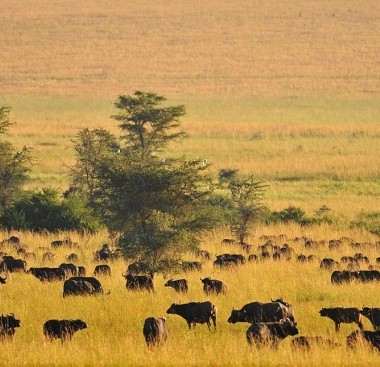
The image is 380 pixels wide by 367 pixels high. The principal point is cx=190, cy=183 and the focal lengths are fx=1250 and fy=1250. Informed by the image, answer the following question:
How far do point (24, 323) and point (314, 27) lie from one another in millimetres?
115911

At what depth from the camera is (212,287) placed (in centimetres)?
2170

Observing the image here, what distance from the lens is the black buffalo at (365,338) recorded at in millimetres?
16125

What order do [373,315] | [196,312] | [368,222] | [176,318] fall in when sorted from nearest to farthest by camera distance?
[373,315]
[196,312]
[176,318]
[368,222]

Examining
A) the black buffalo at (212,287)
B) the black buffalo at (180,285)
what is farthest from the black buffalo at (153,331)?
the black buffalo at (180,285)

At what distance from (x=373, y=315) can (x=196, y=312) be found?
8.68ft

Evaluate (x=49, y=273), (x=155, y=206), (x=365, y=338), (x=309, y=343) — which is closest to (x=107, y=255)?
(x=155, y=206)

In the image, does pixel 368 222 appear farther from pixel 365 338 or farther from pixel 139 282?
pixel 365 338

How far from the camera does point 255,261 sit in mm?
27281

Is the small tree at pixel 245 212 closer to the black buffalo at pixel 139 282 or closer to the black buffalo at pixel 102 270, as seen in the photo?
the black buffalo at pixel 102 270

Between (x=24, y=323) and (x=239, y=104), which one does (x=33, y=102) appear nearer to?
(x=239, y=104)

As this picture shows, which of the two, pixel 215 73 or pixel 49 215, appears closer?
pixel 49 215

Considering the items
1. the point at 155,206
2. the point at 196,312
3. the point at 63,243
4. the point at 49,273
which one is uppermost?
the point at 63,243

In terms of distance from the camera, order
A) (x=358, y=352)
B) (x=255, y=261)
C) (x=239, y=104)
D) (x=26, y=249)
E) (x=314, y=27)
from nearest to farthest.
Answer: (x=358, y=352) < (x=255, y=261) < (x=26, y=249) < (x=239, y=104) < (x=314, y=27)

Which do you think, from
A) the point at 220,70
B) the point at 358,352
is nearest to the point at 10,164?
the point at 358,352
